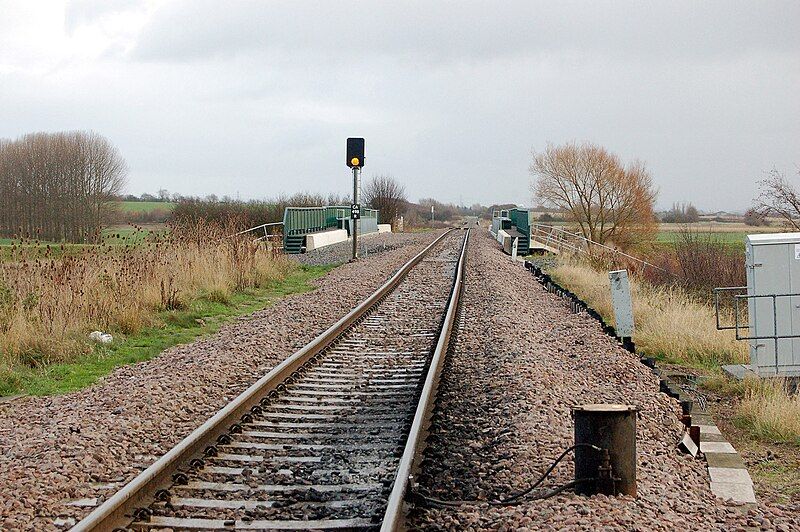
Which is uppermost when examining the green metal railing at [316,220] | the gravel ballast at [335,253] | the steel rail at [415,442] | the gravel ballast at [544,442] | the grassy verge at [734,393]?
the green metal railing at [316,220]

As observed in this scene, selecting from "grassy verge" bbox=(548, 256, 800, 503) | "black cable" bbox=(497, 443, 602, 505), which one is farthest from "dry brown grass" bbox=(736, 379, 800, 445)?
"black cable" bbox=(497, 443, 602, 505)

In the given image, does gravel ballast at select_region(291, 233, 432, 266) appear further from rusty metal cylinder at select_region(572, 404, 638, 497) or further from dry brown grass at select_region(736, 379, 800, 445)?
rusty metal cylinder at select_region(572, 404, 638, 497)

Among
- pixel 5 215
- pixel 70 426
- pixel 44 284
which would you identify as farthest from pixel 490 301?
pixel 5 215

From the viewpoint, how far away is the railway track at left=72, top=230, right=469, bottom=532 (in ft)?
16.7

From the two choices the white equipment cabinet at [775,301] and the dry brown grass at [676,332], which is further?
the dry brown grass at [676,332]

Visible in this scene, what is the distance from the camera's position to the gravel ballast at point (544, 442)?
5.11 metres

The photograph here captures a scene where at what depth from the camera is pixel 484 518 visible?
5.01 m

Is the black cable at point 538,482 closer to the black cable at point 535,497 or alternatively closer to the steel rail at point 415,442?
the black cable at point 535,497

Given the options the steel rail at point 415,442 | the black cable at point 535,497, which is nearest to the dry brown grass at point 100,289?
the steel rail at point 415,442

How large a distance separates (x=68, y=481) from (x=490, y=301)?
11.8m

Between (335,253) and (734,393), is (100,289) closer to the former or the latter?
(734,393)

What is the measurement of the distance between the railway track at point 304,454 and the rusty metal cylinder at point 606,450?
1.15m

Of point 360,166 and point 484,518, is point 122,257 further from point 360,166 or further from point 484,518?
point 360,166

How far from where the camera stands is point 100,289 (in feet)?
42.8
